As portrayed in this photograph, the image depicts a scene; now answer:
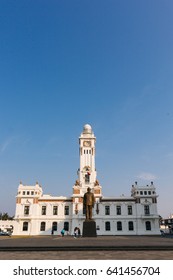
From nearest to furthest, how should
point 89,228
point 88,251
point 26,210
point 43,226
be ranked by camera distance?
point 88,251
point 89,228
point 43,226
point 26,210

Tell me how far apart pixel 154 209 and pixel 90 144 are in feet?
77.6

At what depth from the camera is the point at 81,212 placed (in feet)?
174

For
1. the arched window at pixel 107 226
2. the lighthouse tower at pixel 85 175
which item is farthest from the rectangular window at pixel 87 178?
the arched window at pixel 107 226

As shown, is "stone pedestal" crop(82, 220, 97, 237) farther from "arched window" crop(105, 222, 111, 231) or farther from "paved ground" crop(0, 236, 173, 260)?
"arched window" crop(105, 222, 111, 231)

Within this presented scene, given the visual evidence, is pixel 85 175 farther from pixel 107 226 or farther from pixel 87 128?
pixel 87 128

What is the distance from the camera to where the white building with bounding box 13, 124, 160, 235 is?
52625 mm

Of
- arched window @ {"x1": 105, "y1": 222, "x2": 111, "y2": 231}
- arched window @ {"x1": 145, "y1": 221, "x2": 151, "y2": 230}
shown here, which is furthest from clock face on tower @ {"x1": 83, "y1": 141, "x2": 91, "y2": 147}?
arched window @ {"x1": 145, "y1": 221, "x2": 151, "y2": 230}

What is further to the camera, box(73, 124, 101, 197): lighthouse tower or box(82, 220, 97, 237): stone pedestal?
box(73, 124, 101, 197): lighthouse tower

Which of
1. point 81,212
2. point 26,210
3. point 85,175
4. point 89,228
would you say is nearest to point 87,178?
point 85,175

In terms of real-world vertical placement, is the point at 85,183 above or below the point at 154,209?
above

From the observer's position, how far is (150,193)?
55656mm

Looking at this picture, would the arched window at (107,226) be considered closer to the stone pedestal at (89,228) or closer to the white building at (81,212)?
the white building at (81,212)
